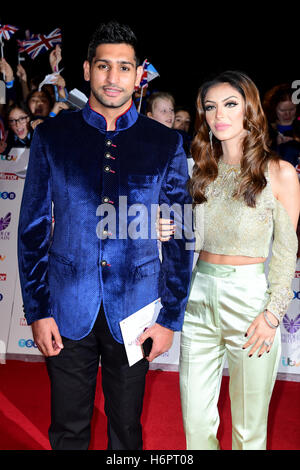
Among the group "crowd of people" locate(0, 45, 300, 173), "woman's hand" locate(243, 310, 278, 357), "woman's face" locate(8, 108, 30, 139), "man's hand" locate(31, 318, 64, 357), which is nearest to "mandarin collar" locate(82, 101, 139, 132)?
"man's hand" locate(31, 318, 64, 357)

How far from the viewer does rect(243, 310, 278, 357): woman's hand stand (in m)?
1.53

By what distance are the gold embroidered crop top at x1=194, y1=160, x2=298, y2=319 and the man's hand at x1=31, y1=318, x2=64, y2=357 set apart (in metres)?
0.64

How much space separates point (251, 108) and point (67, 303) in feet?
3.19

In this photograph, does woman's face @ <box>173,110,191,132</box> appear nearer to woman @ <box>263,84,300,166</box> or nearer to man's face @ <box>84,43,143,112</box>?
woman @ <box>263,84,300,166</box>

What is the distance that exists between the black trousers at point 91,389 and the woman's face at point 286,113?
3019 millimetres

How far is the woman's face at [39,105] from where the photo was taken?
4.24 m

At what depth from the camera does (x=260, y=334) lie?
153cm

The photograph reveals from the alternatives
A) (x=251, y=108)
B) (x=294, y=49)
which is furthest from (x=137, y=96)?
(x=251, y=108)

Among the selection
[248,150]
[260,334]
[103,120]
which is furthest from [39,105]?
[260,334]

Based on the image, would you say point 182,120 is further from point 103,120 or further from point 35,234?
point 35,234

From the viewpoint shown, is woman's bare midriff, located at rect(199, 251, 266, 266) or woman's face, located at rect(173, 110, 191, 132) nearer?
woman's bare midriff, located at rect(199, 251, 266, 266)

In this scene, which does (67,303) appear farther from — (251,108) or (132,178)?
(251,108)

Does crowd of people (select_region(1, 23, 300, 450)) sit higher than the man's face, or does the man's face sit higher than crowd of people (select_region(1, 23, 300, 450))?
the man's face

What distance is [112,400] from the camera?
157 centimetres
